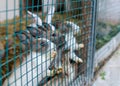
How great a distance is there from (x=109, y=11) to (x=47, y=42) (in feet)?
7.32

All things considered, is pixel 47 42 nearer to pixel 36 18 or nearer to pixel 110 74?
pixel 36 18

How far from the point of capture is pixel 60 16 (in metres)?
2.82

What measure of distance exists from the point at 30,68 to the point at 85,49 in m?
1.18

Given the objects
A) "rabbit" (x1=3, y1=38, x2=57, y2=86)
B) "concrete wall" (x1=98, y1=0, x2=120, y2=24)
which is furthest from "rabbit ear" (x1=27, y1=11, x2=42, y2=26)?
"concrete wall" (x1=98, y1=0, x2=120, y2=24)

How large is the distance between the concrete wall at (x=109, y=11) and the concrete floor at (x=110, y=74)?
705mm

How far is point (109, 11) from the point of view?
15.1 feet

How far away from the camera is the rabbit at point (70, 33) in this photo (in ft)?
9.53

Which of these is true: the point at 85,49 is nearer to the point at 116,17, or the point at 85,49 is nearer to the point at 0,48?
the point at 0,48

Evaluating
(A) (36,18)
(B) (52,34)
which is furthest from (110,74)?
(A) (36,18)

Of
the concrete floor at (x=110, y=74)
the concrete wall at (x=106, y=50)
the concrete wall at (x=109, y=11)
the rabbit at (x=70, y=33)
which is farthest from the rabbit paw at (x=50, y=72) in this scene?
the concrete wall at (x=109, y=11)

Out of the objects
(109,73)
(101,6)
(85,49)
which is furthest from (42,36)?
(109,73)

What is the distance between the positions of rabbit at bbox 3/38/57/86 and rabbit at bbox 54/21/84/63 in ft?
0.85

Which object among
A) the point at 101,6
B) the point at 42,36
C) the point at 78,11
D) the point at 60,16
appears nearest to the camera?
the point at 42,36

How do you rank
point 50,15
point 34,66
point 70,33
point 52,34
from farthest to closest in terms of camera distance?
point 70,33
point 52,34
point 50,15
point 34,66
